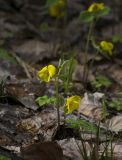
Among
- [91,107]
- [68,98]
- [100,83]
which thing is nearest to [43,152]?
[68,98]

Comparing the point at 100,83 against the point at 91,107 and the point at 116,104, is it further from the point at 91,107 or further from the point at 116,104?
the point at 91,107

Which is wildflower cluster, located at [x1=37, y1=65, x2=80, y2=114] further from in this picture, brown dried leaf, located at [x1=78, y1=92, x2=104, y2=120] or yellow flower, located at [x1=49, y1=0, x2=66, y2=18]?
yellow flower, located at [x1=49, y1=0, x2=66, y2=18]

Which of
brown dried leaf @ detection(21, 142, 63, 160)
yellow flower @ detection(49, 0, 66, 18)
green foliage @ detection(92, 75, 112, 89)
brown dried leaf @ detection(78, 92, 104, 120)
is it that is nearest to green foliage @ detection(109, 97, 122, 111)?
brown dried leaf @ detection(78, 92, 104, 120)

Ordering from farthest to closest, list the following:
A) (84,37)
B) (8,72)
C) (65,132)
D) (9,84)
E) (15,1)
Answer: (15,1)
(84,37)
(8,72)
(9,84)
(65,132)

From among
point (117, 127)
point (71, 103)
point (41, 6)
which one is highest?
point (41, 6)

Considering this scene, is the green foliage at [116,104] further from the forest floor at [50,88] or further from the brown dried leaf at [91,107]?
the brown dried leaf at [91,107]

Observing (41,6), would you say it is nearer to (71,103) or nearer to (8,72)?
(8,72)

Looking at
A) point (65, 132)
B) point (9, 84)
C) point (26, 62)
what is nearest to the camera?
point (65, 132)

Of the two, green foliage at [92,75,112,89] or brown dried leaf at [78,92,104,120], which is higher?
green foliage at [92,75,112,89]

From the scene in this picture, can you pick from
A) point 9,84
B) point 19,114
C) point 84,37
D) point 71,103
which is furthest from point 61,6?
point 71,103

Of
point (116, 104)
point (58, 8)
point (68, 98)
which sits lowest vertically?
point (116, 104)

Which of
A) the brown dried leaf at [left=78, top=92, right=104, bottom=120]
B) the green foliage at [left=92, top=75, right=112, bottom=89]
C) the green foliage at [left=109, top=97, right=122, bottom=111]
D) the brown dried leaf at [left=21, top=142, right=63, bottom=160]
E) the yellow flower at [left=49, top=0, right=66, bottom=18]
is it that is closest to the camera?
the brown dried leaf at [left=21, top=142, right=63, bottom=160]
